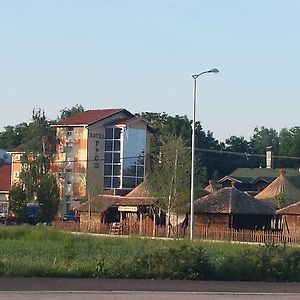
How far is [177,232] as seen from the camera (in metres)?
57.9

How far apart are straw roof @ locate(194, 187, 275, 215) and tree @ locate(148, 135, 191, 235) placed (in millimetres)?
2128

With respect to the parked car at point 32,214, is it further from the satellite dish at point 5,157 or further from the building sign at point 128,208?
the satellite dish at point 5,157

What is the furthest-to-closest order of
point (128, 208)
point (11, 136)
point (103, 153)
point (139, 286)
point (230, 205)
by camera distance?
1. point (11, 136)
2. point (103, 153)
3. point (128, 208)
4. point (230, 205)
5. point (139, 286)

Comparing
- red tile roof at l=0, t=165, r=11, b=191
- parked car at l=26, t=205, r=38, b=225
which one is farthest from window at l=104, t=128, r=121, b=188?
red tile roof at l=0, t=165, r=11, b=191

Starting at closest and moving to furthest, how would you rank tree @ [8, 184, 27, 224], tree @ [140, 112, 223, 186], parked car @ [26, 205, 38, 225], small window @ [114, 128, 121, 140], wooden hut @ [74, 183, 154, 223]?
wooden hut @ [74, 183, 154, 223] → tree @ [8, 184, 27, 224] → parked car @ [26, 205, 38, 225] → small window @ [114, 128, 121, 140] → tree @ [140, 112, 223, 186]

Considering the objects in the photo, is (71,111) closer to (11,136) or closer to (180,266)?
(11,136)

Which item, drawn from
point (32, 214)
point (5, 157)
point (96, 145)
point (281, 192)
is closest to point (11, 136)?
point (5, 157)

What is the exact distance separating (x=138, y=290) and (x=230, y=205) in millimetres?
38442

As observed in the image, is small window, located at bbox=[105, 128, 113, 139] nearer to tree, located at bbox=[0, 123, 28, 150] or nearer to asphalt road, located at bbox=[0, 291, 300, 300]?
tree, located at bbox=[0, 123, 28, 150]

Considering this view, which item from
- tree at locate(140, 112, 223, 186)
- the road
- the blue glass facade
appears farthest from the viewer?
tree at locate(140, 112, 223, 186)

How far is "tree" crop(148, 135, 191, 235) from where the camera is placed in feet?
209

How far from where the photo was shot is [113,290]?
21.2 m

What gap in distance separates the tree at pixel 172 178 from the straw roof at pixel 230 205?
213 cm

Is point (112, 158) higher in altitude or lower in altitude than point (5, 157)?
lower
